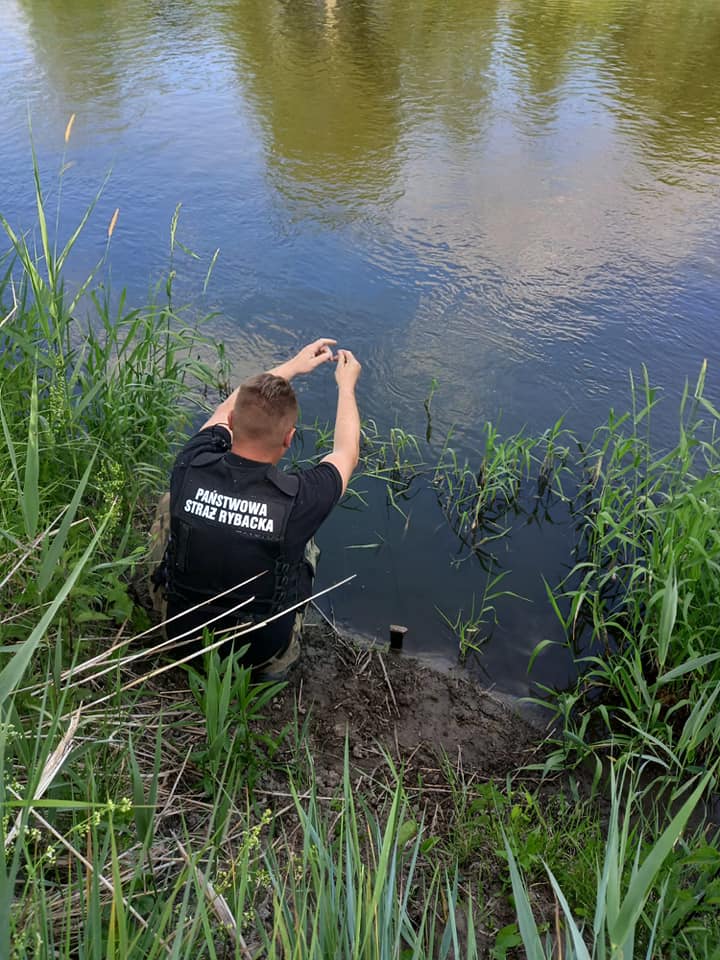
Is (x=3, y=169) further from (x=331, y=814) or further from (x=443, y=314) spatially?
(x=331, y=814)

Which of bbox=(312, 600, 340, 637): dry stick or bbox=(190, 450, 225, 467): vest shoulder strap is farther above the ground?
bbox=(190, 450, 225, 467): vest shoulder strap

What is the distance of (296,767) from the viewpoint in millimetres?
2404

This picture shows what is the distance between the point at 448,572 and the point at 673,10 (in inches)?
397

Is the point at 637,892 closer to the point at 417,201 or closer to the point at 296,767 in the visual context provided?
the point at 296,767

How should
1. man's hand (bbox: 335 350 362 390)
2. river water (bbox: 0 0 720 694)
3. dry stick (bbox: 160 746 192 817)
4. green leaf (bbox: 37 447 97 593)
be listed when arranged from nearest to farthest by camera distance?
green leaf (bbox: 37 447 97 593) < dry stick (bbox: 160 746 192 817) < man's hand (bbox: 335 350 362 390) < river water (bbox: 0 0 720 694)

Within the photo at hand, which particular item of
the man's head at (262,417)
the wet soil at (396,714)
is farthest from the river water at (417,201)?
the man's head at (262,417)

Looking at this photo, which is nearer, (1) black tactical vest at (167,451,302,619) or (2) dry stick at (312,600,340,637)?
(1) black tactical vest at (167,451,302,619)

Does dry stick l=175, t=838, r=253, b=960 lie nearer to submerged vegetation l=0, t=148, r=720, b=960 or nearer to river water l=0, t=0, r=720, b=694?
submerged vegetation l=0, t=148, r=720, b=960

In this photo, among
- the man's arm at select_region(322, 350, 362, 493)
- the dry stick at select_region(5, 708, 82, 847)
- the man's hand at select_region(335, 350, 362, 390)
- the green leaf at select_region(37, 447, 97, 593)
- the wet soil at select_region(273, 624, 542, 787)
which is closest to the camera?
the dry stick at select_region(5, 708, 82, 847)

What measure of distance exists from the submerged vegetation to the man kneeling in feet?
0.67

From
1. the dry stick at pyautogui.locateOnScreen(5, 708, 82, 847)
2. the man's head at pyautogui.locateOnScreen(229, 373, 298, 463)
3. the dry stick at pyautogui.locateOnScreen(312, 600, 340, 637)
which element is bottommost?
the dry stick at pyautogui.locateOnScreen(312, 600, 340, 637)

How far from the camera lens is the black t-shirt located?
252cm

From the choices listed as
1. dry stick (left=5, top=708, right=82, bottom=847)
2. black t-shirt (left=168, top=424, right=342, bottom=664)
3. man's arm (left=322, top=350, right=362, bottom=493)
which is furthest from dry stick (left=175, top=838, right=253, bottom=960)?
man's arm (left=322, top=350, right=362, bottom=493)

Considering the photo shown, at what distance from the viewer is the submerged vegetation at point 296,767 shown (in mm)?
1273
